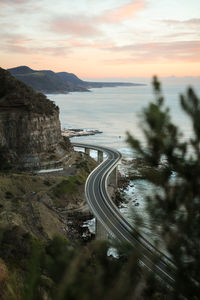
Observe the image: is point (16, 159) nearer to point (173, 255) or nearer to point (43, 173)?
point (43, 173)

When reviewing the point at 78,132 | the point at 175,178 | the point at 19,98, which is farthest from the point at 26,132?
the point at 78,132

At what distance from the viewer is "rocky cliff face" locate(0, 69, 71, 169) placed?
199ft

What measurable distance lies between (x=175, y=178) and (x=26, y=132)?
187 feet

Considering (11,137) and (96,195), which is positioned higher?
(11,137)

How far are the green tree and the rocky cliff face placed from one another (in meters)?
54.1

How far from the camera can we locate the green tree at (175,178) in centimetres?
651

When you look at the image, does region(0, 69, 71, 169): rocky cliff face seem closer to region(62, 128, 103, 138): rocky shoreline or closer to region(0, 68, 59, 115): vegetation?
region(0, 68, 59, 115): vegetation

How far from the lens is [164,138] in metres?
7.22

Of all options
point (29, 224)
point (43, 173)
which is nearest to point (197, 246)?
point (29, 224)

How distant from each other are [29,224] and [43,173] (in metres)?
21.6

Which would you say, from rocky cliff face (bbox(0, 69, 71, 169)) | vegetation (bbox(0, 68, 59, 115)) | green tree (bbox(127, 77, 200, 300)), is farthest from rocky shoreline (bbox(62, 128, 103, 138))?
green tree (bbox(127, 77, 200, 300))

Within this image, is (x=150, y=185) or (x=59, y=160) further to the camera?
(x=59, y=160)

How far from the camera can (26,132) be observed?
2424 inches

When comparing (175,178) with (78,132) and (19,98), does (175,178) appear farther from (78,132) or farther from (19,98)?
(78,132)
